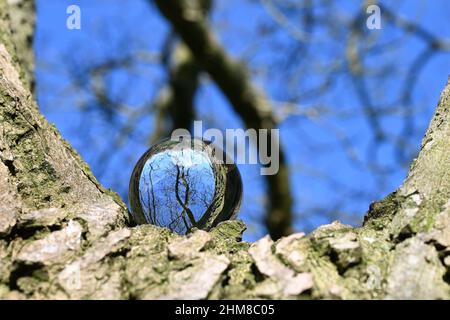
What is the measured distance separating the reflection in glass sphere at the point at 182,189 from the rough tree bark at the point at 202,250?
0.07m

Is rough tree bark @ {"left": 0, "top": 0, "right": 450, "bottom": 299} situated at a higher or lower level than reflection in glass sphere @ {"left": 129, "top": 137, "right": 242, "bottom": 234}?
lower

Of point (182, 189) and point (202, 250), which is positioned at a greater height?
point (182, 189)

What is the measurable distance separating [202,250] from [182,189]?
27 cm

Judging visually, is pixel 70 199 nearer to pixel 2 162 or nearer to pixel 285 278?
pixel 2 162

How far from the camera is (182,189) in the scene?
1265mm

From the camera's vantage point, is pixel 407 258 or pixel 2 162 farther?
pixel 2 162

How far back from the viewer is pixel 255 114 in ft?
11.6

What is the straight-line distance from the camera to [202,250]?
1016 millimetres

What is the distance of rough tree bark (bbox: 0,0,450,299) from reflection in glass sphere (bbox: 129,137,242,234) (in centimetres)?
7

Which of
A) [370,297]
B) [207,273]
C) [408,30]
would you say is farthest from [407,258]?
[408,30]

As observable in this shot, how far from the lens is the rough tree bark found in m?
0.92

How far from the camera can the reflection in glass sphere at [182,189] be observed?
124 cm

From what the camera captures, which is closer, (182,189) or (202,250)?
(202,250)
